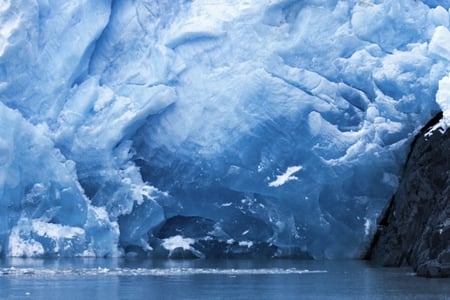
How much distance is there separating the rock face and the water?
2.26ft

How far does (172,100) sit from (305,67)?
304cm

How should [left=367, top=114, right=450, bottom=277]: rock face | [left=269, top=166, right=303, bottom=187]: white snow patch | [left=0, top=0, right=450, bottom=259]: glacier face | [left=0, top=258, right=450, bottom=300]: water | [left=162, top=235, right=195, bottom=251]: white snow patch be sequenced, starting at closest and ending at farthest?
[left=0, top=258, right=450, bottom=300]: water → [left=367, top=114, right=450, bottom=277]: rock face → [left=0, top=0, right=450, bottom=259]: glacier face → [left=269, top=166, right=303, bottom=187]: white snow patch → [left=162, top=235, right=195, bottom=251]: white snow patch

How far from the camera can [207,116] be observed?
22578mm

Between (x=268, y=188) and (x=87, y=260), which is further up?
(x=268, y=188)

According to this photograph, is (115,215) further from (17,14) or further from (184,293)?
(184,293)

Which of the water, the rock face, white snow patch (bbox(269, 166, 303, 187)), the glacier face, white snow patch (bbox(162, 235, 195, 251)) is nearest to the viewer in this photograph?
the water

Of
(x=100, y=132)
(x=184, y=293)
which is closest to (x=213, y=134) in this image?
(x=100, y=132)

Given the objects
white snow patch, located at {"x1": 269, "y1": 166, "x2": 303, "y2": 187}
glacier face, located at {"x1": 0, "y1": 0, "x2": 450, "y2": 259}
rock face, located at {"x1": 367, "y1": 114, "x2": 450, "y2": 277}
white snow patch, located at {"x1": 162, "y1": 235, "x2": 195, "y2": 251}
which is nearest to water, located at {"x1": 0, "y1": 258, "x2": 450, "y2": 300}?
rock face, located at {"x1": 367, "y1": 114, "x2": 450, "y2": 277}

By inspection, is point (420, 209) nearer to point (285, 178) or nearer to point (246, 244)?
point (285, 178)

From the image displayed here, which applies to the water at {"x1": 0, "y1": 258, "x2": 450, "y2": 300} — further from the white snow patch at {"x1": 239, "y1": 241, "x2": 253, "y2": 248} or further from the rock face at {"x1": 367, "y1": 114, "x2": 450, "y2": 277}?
the white snow patch at {"x1": 239, "y1": 241, "x2": 253, "y2": 248}

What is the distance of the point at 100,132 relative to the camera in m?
22.5

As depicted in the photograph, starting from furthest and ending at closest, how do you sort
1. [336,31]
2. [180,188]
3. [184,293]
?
[180,188] → [336,31] → [184,293]

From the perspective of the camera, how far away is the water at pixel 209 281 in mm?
13062

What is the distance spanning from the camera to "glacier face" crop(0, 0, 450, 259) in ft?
71.3
